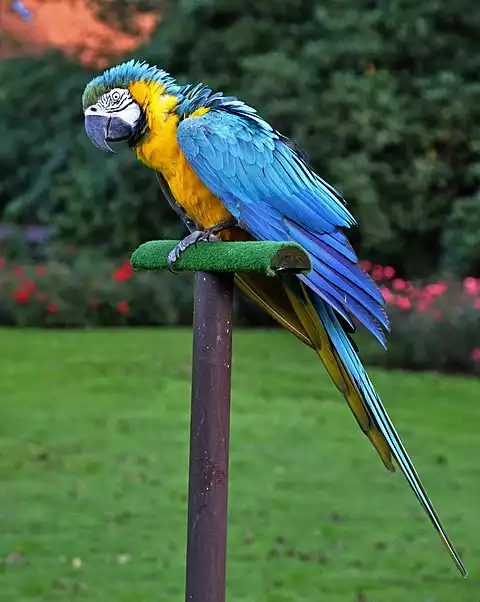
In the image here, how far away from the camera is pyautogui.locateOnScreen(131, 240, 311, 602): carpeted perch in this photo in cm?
166

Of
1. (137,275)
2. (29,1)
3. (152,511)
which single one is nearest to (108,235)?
(137,275)

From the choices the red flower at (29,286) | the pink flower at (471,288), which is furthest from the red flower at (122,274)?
the pink flower at (471,288)

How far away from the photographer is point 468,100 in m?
9.78

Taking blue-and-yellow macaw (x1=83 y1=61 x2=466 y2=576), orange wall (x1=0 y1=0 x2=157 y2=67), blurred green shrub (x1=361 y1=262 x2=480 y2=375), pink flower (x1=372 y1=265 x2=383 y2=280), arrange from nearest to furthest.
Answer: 1. blue-and-yellow macaw (x1=83 y1=61 x2=466 y2=576)
2. blurred green shrub (x1=361 y1=262 x2=480 y2=375)
3. pink flower (x1=372 y1=265 x2=383 y2=280)
4. orange wall (x1=0 y1=0 x2=157 y2=67)

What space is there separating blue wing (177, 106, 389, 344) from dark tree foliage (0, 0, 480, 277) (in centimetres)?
738

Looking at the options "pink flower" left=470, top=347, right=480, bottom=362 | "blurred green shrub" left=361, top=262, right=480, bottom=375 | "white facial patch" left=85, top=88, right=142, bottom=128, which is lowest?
"white facial patch" left=85, top=88, right=142, bottom=128

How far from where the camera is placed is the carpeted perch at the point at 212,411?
1.66 meters

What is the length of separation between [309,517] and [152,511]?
648 mm

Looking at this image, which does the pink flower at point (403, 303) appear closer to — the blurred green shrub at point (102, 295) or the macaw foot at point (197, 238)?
the blurred green shrub at point (102, 295)

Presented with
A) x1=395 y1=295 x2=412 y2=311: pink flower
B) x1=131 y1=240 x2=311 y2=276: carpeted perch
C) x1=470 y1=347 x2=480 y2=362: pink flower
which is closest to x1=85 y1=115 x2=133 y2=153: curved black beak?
x1=131 y1=240 x2=311 y2=276: carpeted perch

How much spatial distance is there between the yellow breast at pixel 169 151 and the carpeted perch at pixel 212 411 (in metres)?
0.42

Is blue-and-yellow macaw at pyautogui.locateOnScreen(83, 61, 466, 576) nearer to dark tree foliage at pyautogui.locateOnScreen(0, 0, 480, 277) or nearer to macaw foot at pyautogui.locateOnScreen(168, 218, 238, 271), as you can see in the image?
macaw foot at pyautogui.locateOnScreen(168, 218, 238, 271)

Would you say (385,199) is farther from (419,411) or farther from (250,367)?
(419,411)

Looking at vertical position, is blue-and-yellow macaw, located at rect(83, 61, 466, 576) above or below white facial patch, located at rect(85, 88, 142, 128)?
below
